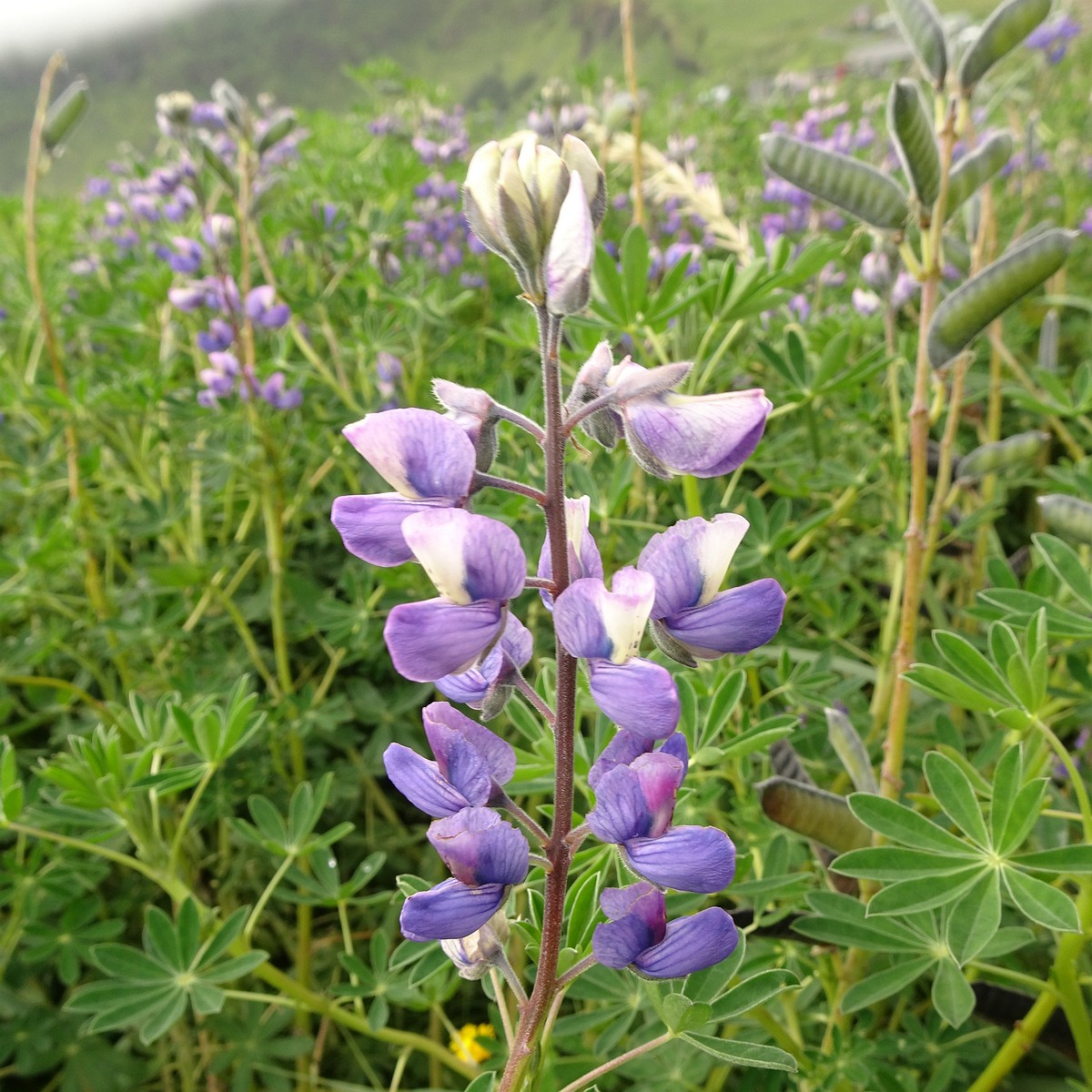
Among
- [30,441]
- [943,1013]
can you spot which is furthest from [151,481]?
[943,1013]

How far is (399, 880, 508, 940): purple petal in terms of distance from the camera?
62 centimetres

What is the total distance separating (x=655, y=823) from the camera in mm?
654

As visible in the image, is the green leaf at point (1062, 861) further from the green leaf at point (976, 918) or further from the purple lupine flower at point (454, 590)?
the purple lupine flower at point (454, 590)

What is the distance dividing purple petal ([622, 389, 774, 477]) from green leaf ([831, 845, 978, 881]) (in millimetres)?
491

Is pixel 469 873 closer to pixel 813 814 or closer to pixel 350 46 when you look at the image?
pixel 813 814

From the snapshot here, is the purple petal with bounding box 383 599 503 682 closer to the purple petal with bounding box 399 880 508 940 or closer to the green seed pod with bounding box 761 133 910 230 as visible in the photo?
the purple petal with bounding box 399 880 508 940

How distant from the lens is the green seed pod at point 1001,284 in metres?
1.02

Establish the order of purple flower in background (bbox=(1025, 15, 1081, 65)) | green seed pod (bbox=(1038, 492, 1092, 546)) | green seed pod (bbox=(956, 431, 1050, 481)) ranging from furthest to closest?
1. purple flower in background (bbox=(1025, 15, 1081, 65))
2. green seed pod (bbox=(956, 431, 1050, 481))
3. green seed pod (bbox=(1038, 492, 1092, 546))

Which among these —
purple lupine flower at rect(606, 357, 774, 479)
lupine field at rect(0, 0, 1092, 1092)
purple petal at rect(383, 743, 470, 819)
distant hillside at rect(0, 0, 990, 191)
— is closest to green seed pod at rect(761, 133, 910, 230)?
lupine field at rect(0, 0, 1092, 1092)

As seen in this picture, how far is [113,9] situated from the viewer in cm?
8956

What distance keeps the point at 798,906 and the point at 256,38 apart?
85.7 meters

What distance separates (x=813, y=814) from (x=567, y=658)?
1.68ft

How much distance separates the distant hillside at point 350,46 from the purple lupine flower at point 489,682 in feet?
127

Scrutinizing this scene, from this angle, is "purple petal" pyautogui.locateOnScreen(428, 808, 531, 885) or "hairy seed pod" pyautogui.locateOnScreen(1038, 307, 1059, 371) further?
"hairy seed pod" pyautogui.locateOnScreen(1038, 307, 1059, 371)
